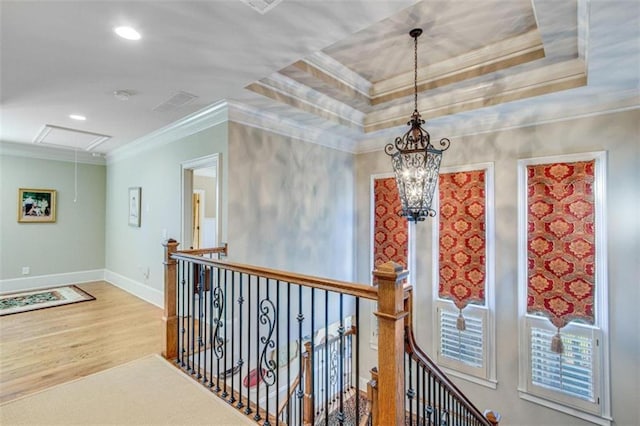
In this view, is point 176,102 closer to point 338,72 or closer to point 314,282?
point 338,72

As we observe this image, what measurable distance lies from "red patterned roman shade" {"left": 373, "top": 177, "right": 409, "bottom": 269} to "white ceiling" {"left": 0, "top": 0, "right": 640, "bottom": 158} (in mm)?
1005

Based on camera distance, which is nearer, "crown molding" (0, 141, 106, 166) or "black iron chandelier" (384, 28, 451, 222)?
"black iron chandelier" (384, 28, 451, 222)

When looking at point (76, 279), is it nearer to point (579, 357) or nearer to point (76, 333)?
point (76, 333)

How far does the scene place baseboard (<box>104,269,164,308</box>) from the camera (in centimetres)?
453

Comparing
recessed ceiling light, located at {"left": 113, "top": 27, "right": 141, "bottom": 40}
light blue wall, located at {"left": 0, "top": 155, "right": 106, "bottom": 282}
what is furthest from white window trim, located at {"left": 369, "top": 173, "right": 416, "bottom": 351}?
light blue wall, located at {"left": 0, "top": 155, "right": 106, "bottom": 282}

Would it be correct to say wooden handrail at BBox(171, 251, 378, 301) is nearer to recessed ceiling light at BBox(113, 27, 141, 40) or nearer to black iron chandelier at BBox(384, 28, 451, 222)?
black iron chandelier at BBox(384, 28, 451, 222)

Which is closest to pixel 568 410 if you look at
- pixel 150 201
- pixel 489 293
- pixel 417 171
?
pixel 489 293

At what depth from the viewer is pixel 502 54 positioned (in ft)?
9.87

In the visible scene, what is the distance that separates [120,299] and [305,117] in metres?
3.97

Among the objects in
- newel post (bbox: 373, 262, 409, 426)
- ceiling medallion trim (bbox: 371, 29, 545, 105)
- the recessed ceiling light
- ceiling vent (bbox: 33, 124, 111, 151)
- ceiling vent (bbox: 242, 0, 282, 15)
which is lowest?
newel post (bbox: 373, 262, 409, 426)

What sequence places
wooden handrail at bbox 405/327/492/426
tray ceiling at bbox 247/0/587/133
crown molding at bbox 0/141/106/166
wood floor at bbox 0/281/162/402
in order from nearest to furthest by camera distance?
wooden handrail at bbox 405/327/492/426 < tray ceiling at bbox 247/0/587/133 < wood floor at bbox 0/281/162/402 < crown molding at bbox 0/141/106/166

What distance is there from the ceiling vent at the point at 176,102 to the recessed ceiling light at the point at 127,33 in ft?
3.23

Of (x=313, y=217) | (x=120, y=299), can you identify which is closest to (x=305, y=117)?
(x=313, y=217)

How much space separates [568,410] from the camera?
332cm
